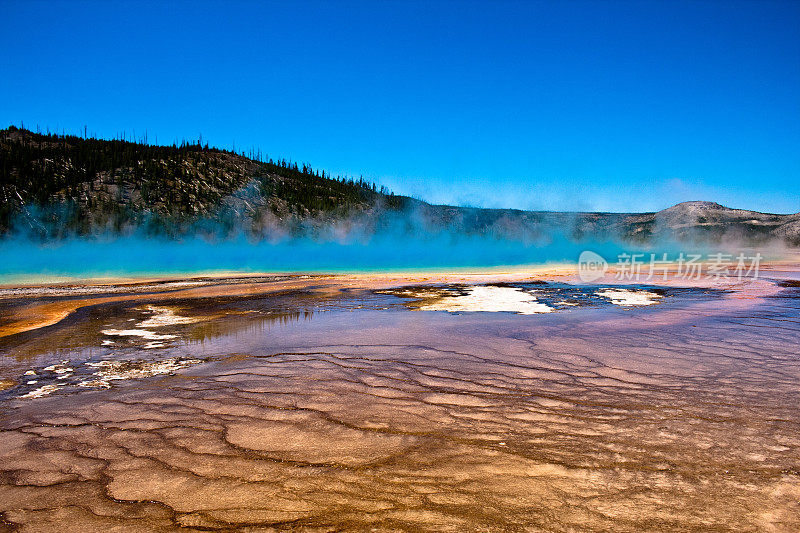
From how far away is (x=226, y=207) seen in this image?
288 feet

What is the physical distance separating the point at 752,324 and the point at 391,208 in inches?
4113

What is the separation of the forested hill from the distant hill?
0.57 feet

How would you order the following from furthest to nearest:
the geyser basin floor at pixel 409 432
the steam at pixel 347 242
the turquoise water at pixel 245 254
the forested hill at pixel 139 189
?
the forested hill at pixel 139 189 < the turquoise water at pixel 245 254 < the steam at pixel 347 242 < the geyser basin floor at pixel 409 432

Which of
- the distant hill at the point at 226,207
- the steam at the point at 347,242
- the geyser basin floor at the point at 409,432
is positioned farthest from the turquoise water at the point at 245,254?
the geyser basin floor at the point at 409,432

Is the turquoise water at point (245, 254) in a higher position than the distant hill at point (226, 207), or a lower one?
lower

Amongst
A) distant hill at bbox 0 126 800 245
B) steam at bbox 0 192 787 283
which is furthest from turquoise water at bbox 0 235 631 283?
distant hill at bbox 0 126 800 245

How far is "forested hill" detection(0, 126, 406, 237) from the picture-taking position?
71.3 m

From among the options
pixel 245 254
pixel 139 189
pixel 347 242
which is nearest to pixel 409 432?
pixel 245 254

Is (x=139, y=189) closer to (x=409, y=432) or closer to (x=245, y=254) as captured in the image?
(x=245, y=254)

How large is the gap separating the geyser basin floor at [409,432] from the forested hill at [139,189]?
75987 mm

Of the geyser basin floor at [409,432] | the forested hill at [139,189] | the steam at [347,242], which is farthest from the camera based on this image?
the forested hill at [139,189]

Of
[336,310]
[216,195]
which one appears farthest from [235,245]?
[336,310]

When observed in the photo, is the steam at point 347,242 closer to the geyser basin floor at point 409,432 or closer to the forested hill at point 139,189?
the forested hill at point 139,189

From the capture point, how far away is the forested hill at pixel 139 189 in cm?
7131
